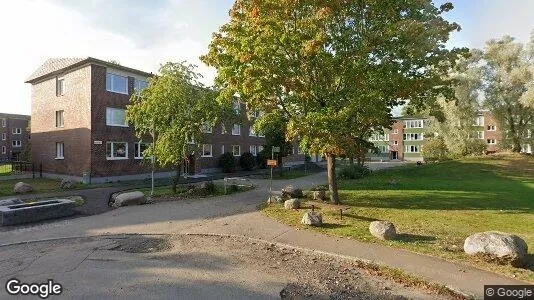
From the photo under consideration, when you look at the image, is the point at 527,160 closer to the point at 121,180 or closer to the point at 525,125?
the point at 525,125

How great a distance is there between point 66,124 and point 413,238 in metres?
28.3

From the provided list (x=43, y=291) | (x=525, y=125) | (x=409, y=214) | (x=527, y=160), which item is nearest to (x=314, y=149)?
(x=409, y=214)

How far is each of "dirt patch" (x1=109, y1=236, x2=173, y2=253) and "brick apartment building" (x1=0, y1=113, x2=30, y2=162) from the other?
57239mm

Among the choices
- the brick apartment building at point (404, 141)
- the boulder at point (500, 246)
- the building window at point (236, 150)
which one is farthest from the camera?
the brick apartment building at point (404, 141)

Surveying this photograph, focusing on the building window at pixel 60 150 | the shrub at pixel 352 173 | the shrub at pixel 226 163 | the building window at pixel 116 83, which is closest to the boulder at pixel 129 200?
the building window at pixel 116 83

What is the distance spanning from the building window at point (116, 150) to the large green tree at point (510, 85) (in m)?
42.4

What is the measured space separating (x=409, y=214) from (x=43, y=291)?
13337mm

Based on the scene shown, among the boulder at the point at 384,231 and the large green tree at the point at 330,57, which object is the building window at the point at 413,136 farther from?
the boulder at the point at 384,231

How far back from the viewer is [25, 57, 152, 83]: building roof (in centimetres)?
2723

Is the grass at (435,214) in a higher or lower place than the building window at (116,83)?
lower

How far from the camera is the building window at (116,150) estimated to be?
28547 millimetres

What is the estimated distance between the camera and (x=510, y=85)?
42.7m

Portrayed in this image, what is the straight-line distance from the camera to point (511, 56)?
43156 millimetres

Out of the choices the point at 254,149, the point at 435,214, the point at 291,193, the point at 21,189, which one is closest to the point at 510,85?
the point at 254,149
